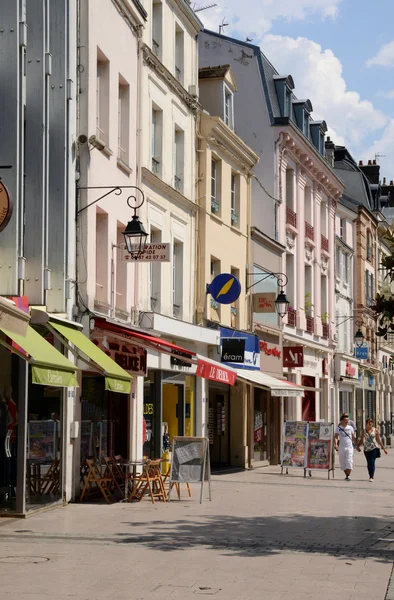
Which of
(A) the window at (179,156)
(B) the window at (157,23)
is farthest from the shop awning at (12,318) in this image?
(A) the window at (179,156)

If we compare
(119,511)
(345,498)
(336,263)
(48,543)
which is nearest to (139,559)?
(48,543)

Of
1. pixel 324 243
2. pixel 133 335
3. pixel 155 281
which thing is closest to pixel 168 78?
pixel 155 281

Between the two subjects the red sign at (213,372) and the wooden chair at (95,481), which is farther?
the red sign at (213,372)

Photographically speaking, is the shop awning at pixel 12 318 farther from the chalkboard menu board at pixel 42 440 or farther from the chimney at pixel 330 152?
the chimney at pixel 330 152

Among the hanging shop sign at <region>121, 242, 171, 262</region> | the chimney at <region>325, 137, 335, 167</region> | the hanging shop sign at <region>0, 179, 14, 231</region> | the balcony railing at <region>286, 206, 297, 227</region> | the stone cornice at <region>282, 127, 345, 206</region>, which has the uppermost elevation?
the chimney at <region>325, 137, 335, 167</region>

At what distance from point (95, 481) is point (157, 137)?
943cm

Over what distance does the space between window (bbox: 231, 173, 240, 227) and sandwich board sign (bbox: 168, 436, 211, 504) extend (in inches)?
526

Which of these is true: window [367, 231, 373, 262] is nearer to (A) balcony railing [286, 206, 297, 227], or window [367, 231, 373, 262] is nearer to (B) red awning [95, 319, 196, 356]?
(A) balcony railing [286, 206, 297, 227]

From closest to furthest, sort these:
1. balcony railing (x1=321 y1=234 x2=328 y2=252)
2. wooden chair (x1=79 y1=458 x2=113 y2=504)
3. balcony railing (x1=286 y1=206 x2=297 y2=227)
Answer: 1. wooden chair (x1=79 y1=458 x2=113 y2=504)
2. balcony railing (x1=286 y1=206 x2=297 y2=227)
3. balcony railing (x1=321 y1=234 x2=328 y2=252)

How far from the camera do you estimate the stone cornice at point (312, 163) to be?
37.7 metres

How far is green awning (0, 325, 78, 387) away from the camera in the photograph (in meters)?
13.3

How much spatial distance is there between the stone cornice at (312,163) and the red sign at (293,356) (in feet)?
22.9

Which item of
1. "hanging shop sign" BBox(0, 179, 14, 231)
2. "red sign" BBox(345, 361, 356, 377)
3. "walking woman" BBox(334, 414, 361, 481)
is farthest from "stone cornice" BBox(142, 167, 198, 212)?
"red sign" BBox(345, 361, 356, 377)

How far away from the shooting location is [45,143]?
1742 cm
